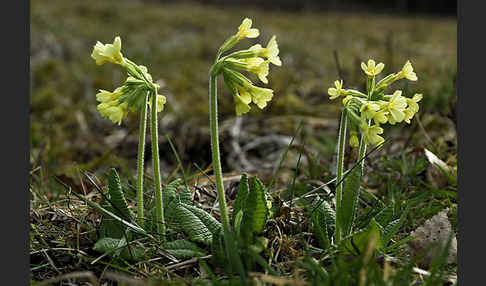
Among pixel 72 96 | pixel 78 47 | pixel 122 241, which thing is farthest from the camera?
pixel 78 47

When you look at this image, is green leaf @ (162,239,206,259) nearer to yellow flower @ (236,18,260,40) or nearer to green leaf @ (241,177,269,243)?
green leaf @ (241,177,269,243)

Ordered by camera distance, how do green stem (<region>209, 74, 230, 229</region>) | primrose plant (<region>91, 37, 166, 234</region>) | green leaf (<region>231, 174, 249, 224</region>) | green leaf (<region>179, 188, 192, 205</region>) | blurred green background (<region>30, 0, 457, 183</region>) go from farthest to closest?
blurred green background (<region>30, 0, 457, 183</region>) < green leaf (<region>179, 188, 192, 205</region>) < green leaf (<region>231, 174, 249, 224</region>) < primrose plant (<region>91, 37, 166, 234</region>) < green stem (<region>209, 74, 230, 229</region>)

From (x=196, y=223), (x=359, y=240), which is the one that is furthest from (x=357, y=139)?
(x=196, y=223)

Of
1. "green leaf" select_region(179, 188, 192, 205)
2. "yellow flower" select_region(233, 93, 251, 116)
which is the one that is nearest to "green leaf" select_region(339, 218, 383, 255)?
"yellow flower" select_region(233, 93, 251, 116)

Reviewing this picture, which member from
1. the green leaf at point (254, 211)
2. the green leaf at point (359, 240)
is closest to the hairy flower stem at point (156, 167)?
the green leaf at point (254, 211)

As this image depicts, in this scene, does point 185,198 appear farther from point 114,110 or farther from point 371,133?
point 371,133

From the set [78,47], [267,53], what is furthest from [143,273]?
[78,47]

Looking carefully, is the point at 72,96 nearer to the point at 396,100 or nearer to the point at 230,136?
the point at 230,136

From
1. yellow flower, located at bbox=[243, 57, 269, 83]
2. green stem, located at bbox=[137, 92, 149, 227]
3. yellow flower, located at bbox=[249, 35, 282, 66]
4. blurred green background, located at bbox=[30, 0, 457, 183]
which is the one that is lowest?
blurred green background, located at bbox=[30, 0, 457, 183]
